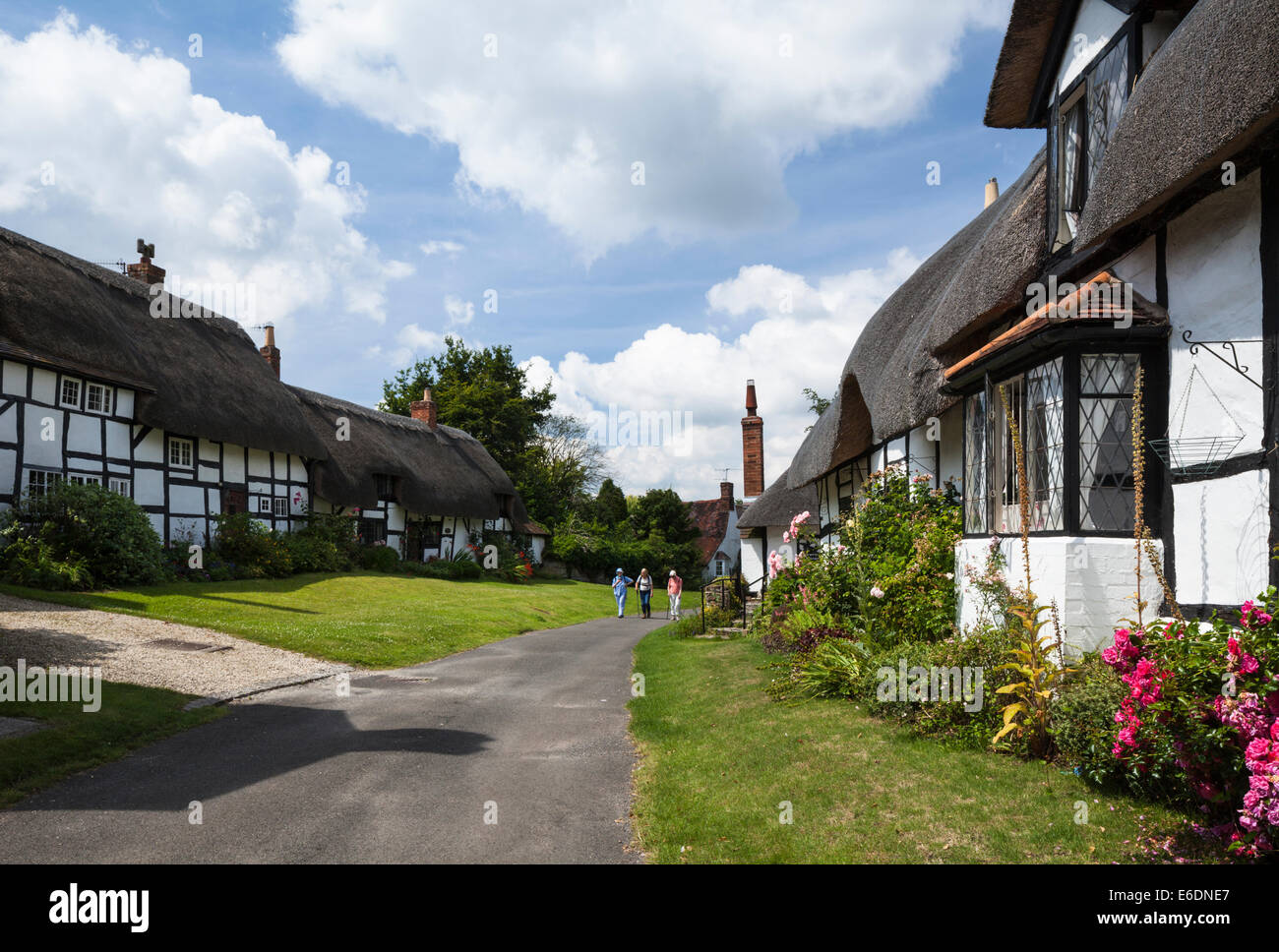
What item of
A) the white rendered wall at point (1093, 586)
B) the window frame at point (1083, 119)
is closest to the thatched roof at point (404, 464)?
the window frame at point (1083, 119)

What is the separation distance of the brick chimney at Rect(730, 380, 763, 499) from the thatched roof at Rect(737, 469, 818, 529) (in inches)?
66.1

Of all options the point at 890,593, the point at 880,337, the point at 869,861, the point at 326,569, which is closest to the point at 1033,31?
the point at 880,337

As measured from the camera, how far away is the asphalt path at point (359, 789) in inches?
216

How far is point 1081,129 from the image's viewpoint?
29.0 feet

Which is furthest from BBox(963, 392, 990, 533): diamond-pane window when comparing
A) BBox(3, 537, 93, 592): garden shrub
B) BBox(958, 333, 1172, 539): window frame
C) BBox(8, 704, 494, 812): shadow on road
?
BBox(3, 537, 93, 592): garden shrub

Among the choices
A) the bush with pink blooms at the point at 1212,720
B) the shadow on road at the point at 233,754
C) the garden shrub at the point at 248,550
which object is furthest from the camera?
the garden shrub at the point at 248,550

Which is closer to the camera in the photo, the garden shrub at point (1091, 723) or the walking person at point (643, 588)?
the garden shrub at point (1091, 723)

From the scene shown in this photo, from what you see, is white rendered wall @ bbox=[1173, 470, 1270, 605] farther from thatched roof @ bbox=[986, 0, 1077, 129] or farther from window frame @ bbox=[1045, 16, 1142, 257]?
thatched roof @ bbox=[986, 0, 1077, 129]

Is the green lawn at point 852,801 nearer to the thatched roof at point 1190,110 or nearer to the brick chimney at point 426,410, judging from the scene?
the thatched roof at point 1190,110

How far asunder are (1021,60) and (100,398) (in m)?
21.2

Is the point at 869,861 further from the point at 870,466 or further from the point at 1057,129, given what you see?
the point at 870,466
